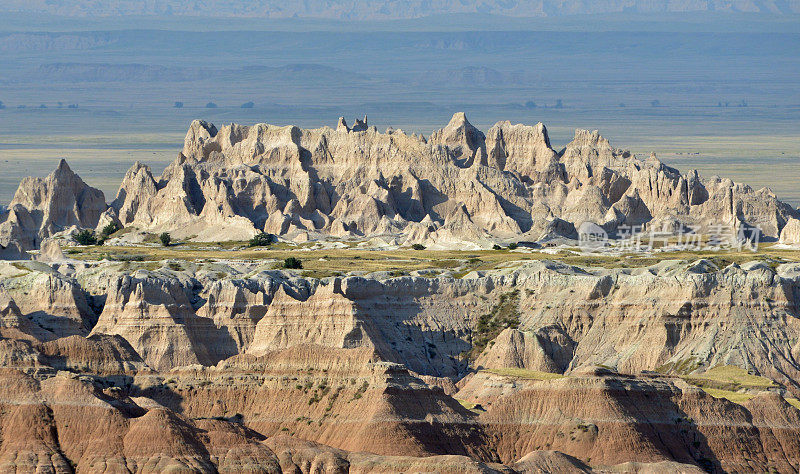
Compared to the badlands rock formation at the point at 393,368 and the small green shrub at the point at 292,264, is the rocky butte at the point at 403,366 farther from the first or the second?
the small green shrub at the point at 292,264

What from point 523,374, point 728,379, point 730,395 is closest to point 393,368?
point 523,374

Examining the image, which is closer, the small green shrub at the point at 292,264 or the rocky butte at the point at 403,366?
the rocky butte at the point at 403,366

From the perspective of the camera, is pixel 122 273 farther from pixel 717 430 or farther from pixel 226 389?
pixel 717 430

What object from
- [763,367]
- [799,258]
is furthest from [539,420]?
[799,258]

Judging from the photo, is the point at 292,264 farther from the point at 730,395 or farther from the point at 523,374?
the point at 730,395

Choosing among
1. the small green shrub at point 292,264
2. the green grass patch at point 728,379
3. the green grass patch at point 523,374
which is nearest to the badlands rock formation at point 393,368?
the green grass patch at point 523,374

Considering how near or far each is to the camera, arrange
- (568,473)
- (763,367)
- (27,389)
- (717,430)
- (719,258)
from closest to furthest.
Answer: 1. (568,473)
2. (27,389)
3. (717,430)
4. (763,367)
5. (719,258)

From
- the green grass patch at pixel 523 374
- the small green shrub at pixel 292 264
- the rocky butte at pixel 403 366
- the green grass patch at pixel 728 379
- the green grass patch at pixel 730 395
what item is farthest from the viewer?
the small green shrub at pixel 292 264

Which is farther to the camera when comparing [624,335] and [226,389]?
[624,335]
